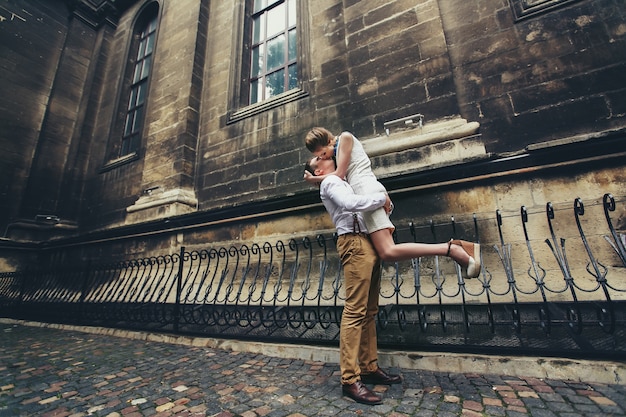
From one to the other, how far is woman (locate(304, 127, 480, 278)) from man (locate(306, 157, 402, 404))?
93 mm

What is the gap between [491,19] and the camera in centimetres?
468

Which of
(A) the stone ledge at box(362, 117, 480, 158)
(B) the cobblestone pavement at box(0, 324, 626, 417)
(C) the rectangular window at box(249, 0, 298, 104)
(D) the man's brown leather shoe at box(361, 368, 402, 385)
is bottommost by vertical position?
(B) the cobblestone pavement at box(0, 324, 626, 417)

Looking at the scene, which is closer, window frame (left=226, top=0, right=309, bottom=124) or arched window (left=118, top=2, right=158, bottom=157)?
window frame (left=226, top=0, right=309, bottom=124)

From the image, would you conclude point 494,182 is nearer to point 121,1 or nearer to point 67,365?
point 67,365

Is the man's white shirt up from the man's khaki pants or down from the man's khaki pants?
up

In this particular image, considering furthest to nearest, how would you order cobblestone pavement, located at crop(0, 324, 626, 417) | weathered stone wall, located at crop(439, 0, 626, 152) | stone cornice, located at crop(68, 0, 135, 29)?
stone cornice, located at crop(68, 0, 135, 29) → weathered stone wall, located at crop(439, 0, 626, 152) → cobblestone pavement, located at crop(0, 324, 626, 417)

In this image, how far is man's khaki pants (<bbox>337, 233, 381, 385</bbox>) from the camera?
1.98m

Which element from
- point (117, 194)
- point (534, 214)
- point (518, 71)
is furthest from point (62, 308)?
point (518, 71)

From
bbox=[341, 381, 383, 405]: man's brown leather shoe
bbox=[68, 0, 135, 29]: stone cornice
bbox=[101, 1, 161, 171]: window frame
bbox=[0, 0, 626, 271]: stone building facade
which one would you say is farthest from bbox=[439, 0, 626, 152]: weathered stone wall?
bbox=[68, 0, 135, 29]: stone cornice

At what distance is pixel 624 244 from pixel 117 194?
31.7ft

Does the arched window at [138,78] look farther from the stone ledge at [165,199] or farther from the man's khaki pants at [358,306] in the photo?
the man's khaki pants at [358,306]

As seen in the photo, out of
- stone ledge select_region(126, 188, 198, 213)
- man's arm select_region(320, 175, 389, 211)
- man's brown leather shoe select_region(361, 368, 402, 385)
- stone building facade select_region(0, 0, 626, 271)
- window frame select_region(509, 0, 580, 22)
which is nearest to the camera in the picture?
man's arm select_region(320, 175, 389, 211)

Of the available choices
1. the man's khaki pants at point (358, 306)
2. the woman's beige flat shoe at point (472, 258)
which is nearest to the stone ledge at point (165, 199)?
the man's khaki pants at point (358, 306)

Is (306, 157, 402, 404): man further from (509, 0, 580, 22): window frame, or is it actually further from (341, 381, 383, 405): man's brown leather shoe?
(509, 0, 580, 22): window frame
